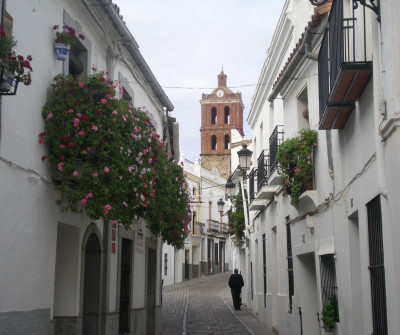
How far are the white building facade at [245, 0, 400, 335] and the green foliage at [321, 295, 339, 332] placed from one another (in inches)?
5.5

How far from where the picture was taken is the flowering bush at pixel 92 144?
8.30 meters

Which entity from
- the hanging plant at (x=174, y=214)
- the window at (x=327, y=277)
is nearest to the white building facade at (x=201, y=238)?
the hanging plant at (x=174, y=214)

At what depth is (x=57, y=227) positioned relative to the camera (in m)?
9.23

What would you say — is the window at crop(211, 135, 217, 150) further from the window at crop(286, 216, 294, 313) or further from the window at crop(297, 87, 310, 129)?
the window at crop(297, 87, 310, 129)

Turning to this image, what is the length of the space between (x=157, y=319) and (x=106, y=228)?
5.75 metres

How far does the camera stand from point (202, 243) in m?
56.7

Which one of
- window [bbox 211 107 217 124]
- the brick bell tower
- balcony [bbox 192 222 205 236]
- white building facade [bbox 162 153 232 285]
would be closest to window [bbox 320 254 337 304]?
white building facade [bbox 162 153 232 285]

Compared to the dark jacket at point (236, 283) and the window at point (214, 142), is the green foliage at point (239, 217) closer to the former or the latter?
the dark jacket at point (236, 283)

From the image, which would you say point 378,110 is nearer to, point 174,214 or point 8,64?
point 8,64

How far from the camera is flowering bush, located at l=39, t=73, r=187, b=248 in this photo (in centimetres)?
830

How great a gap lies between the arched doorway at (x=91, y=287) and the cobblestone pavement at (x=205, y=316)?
6289 mm

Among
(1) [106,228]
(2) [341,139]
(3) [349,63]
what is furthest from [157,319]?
(3) [349,63]

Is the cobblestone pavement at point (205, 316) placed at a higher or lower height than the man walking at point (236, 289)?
lower

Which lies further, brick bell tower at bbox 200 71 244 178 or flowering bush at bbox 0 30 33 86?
brick bell tower at bbox 200 71 244 178
